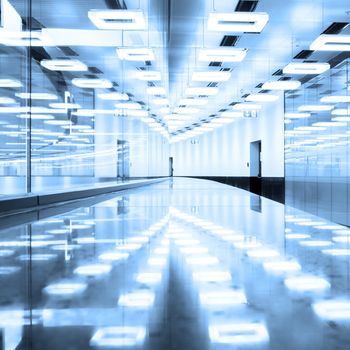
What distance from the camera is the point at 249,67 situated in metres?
20.6

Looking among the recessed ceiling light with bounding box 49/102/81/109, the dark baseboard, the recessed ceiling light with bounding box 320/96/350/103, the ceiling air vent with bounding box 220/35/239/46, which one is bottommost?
the dark baseboard

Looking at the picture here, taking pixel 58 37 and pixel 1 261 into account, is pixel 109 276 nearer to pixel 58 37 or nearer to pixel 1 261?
pixel 1 261

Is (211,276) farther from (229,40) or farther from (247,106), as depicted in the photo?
(247,106)

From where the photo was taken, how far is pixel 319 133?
26.2m

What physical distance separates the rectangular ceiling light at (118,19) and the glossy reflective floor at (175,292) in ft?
24.1

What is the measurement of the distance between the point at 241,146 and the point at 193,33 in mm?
23332

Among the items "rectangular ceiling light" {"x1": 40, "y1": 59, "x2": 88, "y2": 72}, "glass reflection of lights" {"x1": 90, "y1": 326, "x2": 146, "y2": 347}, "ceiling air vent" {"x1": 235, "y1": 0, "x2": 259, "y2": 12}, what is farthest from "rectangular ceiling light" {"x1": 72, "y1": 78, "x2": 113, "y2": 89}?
"glass reflection of lights" {"x1": 90, "y1": 326, "x2": 146, "y2": 347}

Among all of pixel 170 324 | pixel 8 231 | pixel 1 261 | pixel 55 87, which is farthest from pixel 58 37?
pixel 170 324

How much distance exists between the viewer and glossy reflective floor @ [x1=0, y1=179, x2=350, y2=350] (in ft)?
4.17

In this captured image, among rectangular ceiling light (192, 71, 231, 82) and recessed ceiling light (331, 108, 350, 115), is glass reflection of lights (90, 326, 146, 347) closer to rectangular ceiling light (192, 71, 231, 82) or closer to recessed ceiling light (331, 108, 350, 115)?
rectangular ceiling light (192, 71, 231, 82)

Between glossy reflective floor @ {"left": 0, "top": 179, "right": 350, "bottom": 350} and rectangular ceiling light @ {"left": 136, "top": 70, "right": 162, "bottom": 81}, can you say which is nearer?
glossy reflective floor @ {"left": 0, "top": 179, "right": 350, "bottom": 350}

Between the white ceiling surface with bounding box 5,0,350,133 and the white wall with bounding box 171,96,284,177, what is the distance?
6.10 meters

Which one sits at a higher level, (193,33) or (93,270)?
(193,33)

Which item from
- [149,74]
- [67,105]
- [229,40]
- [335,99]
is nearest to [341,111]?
[335,99]
